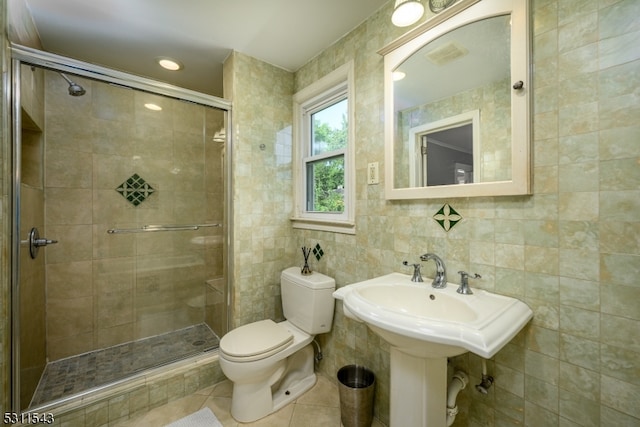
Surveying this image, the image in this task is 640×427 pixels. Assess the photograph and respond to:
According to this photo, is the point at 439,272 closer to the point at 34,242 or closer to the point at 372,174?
the point at 372,174

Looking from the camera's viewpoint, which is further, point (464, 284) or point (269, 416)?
point (269, 416)

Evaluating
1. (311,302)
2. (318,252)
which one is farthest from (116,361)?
(318,252)

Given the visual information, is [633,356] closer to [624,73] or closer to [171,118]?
[624,73]

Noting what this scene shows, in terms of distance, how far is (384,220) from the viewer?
1.47 metres

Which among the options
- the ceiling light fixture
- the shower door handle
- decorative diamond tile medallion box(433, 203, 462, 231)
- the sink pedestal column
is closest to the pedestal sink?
the sink pedestal column

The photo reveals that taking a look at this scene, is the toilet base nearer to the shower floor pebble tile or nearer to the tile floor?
the tile floor

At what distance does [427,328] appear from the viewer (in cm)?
77

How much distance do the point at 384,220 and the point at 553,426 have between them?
3.35 feet

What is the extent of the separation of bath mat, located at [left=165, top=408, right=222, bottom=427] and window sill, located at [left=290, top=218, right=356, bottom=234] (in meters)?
1.31

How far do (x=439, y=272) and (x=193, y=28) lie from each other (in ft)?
6.73

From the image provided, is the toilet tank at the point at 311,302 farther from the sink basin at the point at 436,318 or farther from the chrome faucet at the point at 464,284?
the chrome faucet at the point at 464,284

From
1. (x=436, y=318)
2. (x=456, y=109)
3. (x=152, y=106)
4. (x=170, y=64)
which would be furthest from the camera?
(x=170, y=64)

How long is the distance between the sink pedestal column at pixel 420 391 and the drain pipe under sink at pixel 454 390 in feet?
0.16

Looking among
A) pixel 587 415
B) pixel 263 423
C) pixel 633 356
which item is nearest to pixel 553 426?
pixel 587 415
